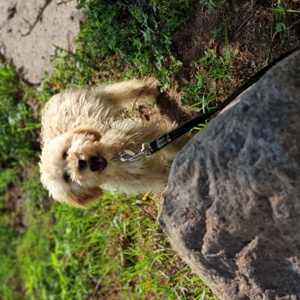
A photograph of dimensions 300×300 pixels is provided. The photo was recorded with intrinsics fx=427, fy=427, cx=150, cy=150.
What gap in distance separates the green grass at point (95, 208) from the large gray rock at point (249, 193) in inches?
42.1

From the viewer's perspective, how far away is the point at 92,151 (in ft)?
9.10

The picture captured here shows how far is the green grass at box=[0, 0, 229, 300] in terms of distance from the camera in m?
3.36

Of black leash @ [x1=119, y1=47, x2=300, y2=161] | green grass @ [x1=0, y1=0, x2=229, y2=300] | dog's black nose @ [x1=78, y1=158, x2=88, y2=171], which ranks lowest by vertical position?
green grass @ [x1=0, y1=0, x2=229, y2=300]

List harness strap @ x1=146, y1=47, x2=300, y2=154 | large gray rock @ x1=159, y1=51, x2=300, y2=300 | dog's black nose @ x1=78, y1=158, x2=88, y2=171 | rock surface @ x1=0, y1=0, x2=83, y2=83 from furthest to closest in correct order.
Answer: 1. rock surface @ x1=0, y1=0, x2=83, y2=83
2. dog's black nose @ x1=78, y1=158, x2=88, y2=171
3. harness strap @ x1=146, y1=47, x2=300, y2=154
4. large gray rock @ x1=159, y1=51, x2=300, y2=300

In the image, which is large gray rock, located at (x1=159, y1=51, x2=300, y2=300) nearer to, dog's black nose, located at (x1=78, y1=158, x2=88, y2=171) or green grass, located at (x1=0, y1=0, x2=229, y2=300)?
dog's black nose, located at (x1=78, y1=158, x2=88, y2=171)

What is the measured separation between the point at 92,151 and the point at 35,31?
9.35ft

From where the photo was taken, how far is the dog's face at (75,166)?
2764 mm

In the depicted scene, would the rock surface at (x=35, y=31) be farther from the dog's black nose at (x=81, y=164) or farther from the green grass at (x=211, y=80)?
the dog's black nose at (x=81, y=164)

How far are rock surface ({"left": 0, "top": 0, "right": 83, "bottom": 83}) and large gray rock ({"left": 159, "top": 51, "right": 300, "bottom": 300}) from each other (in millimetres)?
3005

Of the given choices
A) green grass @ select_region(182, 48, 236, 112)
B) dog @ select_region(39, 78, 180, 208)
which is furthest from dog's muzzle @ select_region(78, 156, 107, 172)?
green grass @ select_region(182, 48, 236, 112)

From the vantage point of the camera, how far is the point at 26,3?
5125mm

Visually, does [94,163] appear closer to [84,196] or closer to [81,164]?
[81,164]

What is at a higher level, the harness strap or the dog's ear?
the harness strap

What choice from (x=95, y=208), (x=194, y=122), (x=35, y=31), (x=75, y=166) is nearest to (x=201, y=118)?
(x=194, y=122)
